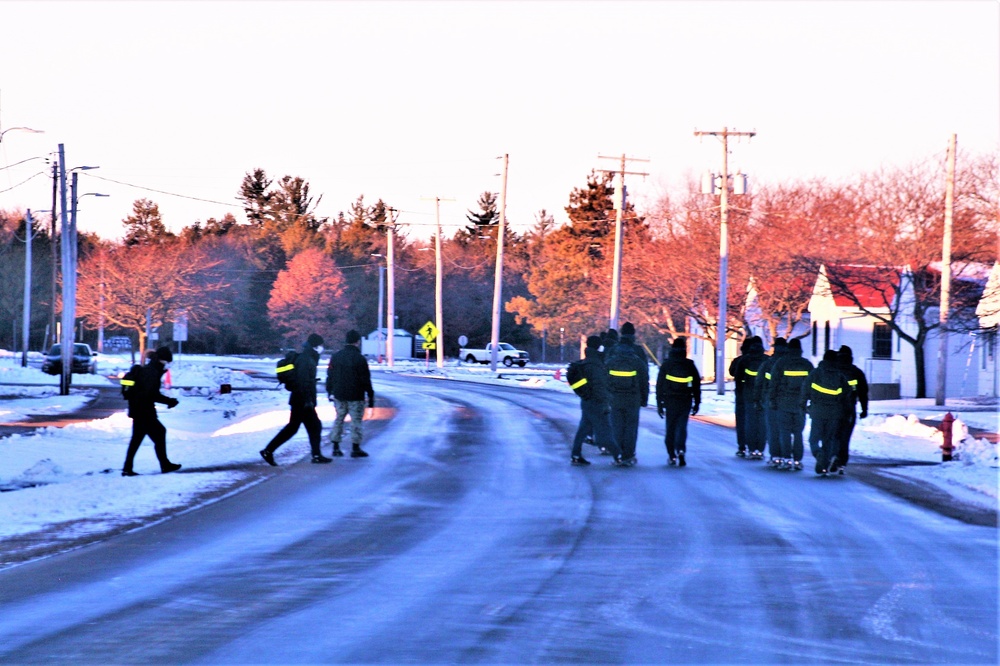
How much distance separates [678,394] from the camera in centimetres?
1692

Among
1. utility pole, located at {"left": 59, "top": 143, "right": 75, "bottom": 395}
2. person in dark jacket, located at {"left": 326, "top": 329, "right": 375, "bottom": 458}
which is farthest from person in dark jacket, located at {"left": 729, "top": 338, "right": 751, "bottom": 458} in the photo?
utility pole, located at {"left": 59, "top": 143, "right": 75, "bottom": 395}

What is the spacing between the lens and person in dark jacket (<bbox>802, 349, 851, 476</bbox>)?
1595 cm

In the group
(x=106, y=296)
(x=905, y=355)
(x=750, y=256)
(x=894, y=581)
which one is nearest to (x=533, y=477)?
(x=894, y=581)

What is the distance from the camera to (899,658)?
6.60 metres

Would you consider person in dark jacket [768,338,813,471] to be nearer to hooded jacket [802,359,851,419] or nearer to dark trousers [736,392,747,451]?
hooded jacket [802,359,851,419]

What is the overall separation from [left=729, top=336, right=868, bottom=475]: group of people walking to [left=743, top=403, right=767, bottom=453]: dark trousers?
33 centimetres

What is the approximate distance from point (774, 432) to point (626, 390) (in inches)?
88.3

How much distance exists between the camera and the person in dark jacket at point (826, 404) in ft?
52.3

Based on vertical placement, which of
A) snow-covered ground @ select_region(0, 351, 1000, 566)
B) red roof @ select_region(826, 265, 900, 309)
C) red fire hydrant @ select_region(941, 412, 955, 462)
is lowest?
snow-covered ground @ select_region(0, 351, 1000, 566)

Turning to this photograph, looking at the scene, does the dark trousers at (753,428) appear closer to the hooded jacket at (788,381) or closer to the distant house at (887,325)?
the hooded jacket at (788,381)

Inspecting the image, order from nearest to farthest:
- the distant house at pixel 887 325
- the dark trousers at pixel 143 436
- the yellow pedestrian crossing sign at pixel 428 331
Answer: the dark trousers at pixel 143 436 → the distant house at pixel 887 325 → the yellow pedestrian crossing sign at pixel 428 331

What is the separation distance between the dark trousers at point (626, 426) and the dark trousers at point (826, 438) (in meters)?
2.44

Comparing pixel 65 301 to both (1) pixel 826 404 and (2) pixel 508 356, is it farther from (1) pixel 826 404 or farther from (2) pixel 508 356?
(2) pixel 508 356

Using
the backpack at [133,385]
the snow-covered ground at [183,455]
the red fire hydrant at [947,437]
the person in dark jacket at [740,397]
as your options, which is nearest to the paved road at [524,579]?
the snow-covered ground at [183,455]
